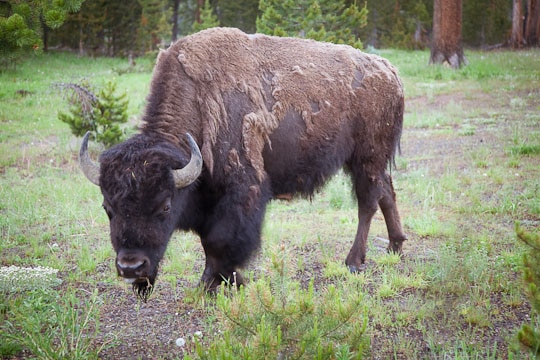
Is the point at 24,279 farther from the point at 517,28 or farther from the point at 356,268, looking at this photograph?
the point at 517,28

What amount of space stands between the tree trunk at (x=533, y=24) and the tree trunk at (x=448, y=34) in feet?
39.5

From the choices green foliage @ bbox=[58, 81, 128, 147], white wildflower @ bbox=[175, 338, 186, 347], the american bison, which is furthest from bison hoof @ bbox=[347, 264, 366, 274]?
green foliage @ bbox=[58, 81, 128, 147]

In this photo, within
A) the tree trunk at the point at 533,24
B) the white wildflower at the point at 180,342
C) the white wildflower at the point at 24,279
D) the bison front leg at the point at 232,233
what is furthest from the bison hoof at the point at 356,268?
the tree trunk at the point at 533,24

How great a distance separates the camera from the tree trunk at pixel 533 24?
27984 mm

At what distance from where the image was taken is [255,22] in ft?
100.0

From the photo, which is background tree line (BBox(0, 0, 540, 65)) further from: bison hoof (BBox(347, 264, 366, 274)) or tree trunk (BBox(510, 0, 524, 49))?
bison hoof (BBox(347, 264, 366, 274))

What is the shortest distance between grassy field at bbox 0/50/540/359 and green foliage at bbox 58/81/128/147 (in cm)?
73

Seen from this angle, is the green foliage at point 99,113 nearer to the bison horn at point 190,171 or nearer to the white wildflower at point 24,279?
the white wildflower at point 24,279

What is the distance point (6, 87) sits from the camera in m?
16.7

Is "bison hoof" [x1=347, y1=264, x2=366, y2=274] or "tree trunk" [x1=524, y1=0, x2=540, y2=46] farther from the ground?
"tree trunk" [x1=524, y1=0, x2=540, y2=46]

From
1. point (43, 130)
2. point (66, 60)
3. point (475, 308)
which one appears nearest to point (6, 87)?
point (43, 130)

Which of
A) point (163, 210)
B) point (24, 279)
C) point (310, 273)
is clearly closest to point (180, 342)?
point (163, 210)

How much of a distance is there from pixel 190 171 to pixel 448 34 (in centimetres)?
1646

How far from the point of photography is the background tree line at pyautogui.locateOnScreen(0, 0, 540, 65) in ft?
14.9
